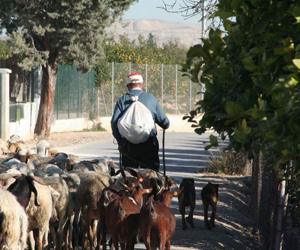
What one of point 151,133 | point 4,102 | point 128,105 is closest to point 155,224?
point 151,133

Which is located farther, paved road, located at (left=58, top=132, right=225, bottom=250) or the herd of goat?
paved road, located at (left=58, top=132, right=225, bottom=250)

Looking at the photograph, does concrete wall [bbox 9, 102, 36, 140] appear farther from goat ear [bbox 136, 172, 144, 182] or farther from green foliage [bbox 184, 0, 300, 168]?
green foliage [bbox 184, 0, 300, 168]

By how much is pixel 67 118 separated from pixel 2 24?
7.48 metres

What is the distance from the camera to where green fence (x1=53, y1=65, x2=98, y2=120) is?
31500 millimetres

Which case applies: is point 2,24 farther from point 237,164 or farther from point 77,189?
point 77,189

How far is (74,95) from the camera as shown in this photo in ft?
111

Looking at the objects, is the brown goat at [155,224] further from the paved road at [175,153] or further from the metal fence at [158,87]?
the metal fence at [158,87]

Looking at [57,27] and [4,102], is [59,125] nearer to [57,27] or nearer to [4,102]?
[57,27]

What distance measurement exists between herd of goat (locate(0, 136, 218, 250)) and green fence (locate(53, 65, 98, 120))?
21184 mm

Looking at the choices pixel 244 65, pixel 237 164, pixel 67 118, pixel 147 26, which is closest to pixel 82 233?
pixel 244 65

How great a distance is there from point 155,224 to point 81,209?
5.43ft

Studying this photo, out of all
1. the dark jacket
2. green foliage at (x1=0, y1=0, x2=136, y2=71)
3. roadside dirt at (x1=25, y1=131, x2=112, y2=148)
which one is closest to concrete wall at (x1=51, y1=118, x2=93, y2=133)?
roadside dirt at (x1=25, y1=131, x2=112, y2=148)

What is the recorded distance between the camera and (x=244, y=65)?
454 centimetres

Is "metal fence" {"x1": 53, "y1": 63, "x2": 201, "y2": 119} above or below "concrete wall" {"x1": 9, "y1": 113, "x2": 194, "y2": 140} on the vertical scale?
above
